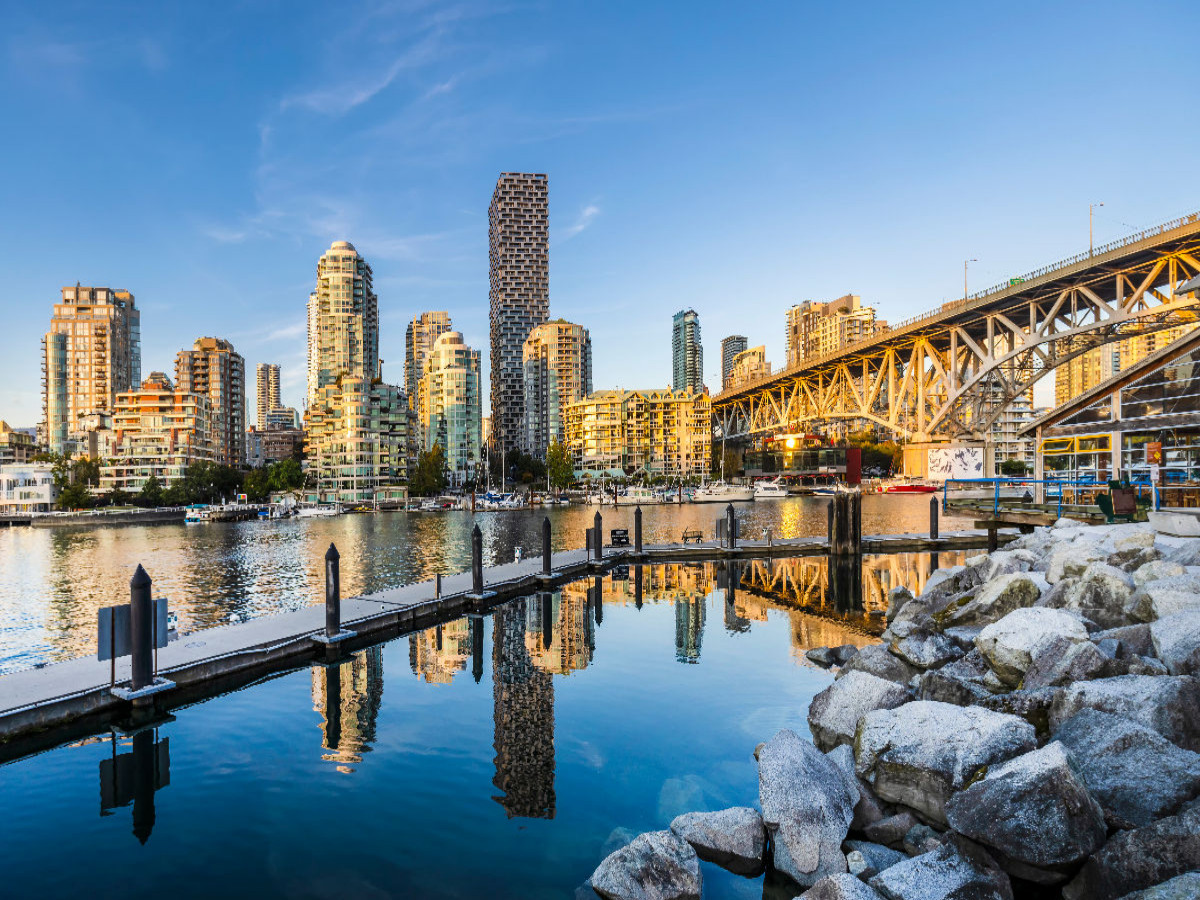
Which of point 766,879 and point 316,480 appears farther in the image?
point 316,480

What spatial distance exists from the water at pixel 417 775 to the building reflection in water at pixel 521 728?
1.7 inches

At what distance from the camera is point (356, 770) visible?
10.7 meters

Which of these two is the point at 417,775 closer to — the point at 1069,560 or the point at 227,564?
the point at 1069,560

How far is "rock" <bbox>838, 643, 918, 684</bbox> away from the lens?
488 inches

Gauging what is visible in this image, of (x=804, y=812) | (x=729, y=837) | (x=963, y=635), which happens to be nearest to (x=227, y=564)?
(x=963, y=635)

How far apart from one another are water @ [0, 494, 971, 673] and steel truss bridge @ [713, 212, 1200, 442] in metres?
24.1

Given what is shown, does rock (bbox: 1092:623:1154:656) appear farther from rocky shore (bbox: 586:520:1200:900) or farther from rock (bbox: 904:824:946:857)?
rock (bbox: 904:824:946:857)

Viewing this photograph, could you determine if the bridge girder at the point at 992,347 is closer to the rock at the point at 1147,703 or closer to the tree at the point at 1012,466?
the tree at the point at 1012,466

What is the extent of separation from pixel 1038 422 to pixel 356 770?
2772 cm

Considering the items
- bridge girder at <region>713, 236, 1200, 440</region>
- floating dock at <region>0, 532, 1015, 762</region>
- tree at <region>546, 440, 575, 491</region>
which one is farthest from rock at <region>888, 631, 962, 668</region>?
tree at <region>546, 440, 575, 491</region>

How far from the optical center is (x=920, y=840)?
7609 millimetres

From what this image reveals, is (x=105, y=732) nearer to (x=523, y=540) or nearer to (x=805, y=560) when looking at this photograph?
(x=805, y=560)

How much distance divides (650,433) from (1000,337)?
97532 mm

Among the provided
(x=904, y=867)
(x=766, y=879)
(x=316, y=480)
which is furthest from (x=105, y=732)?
(x=316, y=480)
